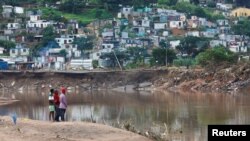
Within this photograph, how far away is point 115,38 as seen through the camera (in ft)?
262

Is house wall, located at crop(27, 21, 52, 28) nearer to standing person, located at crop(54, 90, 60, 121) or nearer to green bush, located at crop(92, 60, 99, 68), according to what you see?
green bush, located at crop(92, 60, 99, 68)

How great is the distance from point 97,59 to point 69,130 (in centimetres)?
5245

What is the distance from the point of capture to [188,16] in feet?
306

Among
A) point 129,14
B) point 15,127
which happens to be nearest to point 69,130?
point 15,127

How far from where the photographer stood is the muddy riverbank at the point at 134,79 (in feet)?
179

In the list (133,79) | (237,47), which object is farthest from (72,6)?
(133,79)

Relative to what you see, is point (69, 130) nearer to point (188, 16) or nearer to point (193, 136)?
point (193, 136)

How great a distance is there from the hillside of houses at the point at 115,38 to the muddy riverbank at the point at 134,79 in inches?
177

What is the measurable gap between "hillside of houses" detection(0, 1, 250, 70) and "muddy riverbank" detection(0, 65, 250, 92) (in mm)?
4483

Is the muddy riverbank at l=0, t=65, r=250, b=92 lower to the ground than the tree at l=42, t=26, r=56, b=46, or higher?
lower

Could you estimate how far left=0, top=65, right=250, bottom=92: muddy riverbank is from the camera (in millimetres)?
54469

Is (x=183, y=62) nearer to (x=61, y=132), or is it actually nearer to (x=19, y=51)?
(x=19, y=51)

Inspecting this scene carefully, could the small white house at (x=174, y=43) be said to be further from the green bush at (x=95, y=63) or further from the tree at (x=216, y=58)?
the tree at (x=216, y=58)

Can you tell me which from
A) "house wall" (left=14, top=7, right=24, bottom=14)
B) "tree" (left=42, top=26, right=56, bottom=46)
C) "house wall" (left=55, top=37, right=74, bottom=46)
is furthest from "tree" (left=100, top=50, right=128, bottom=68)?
"house wall" (left=14, top=7, right=24, bottom=14)
